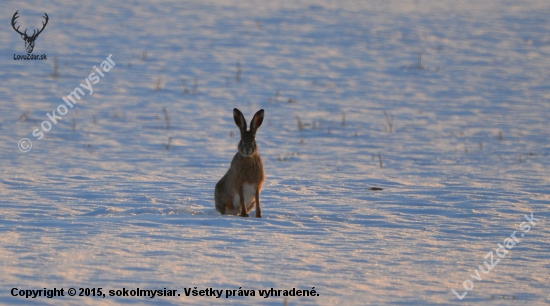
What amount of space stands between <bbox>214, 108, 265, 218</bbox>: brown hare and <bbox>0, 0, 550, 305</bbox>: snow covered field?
39 centimetres

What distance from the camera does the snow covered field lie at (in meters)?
6.17

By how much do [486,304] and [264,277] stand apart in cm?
153

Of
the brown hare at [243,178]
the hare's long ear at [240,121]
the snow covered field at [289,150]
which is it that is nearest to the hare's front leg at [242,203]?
the brown hare at [243,178]

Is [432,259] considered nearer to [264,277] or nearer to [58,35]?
[264,277]

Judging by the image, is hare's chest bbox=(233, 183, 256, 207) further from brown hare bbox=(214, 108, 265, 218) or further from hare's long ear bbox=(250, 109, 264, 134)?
hare's long ear bbox=(250, 109, 264, 134)

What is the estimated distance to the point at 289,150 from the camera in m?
13.9

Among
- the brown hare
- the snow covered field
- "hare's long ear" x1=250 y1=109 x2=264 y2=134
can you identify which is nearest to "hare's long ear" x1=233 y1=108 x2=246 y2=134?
Result: the brown hare

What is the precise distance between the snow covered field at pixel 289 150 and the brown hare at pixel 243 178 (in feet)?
1.29

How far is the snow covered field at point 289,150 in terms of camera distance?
20.2 ft

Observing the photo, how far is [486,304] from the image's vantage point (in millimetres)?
5461

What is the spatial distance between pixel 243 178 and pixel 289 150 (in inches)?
220

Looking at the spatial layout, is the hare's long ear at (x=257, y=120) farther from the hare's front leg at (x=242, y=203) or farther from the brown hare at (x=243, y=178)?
the hare's front leg at (x=242, y=203)

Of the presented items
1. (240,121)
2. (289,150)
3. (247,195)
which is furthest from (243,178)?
(289,150)

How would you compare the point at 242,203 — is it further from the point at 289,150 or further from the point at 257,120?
the point at 289,150
